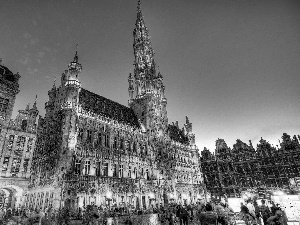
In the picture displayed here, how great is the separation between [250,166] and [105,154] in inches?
1739

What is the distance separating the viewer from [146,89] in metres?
50.4

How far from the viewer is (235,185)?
2304 inches

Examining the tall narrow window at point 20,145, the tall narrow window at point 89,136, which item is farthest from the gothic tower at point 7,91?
the tall narrow window at point 89,136

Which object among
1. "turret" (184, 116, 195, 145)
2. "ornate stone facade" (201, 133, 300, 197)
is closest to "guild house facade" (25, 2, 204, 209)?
"turret" (184, 116, 195, 145)

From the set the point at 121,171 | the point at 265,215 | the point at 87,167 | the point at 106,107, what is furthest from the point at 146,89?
the point at 265,215

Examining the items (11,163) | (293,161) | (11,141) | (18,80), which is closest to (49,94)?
(18,80)

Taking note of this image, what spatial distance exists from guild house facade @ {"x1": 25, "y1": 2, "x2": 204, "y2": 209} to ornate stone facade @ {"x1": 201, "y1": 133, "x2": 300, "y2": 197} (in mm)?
12696

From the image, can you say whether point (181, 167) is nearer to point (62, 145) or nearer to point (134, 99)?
point (134, 99)

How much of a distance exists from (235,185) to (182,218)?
48.3 metres

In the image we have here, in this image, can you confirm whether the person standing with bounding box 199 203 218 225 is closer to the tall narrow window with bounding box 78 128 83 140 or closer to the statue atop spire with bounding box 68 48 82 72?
the tall narrow window with bounding box 78 128 83 140

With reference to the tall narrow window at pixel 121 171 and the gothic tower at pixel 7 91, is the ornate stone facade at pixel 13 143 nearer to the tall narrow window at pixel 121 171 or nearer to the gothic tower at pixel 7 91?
the gothic tower at pixel 7 91

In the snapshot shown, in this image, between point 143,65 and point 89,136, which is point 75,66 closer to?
point 89,136

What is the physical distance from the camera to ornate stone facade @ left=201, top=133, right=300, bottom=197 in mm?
54219

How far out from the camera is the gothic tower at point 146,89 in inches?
1823
